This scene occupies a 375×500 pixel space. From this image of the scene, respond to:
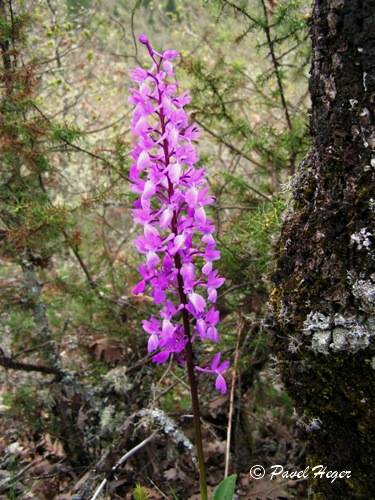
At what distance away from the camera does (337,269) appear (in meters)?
1.77

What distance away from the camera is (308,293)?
1858mm

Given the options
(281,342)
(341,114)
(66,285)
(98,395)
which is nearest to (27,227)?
(66,285)

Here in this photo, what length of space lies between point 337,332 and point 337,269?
215 mm

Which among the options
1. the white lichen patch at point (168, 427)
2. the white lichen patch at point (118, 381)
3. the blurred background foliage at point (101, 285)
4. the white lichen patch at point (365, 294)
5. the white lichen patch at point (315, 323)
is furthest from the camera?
the white lichen patch at point (118, 381)

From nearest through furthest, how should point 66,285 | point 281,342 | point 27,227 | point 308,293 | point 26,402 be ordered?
point 308,293
point 281,342
point 27,227
point 26,402
point 66,285

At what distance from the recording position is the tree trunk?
169 centimetres

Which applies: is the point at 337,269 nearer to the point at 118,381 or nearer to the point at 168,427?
the point at 168,427

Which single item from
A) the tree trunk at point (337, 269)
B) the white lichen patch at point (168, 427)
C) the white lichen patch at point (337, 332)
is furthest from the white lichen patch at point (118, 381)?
the white lichen patch at point (337, 332)

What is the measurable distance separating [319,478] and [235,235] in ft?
4.81

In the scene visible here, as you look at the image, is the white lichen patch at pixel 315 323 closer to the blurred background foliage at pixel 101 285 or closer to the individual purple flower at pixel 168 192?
the individual purple flower at pixel 168 192

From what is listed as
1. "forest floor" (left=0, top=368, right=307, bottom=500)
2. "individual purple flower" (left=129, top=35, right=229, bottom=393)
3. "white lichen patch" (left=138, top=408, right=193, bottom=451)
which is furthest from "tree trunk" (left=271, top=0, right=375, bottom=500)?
"white lichen patch" (left=138, top=408, right=193, bottom=451)

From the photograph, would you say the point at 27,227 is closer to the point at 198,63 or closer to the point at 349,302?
the point at 198,63

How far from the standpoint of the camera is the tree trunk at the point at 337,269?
1690 mm

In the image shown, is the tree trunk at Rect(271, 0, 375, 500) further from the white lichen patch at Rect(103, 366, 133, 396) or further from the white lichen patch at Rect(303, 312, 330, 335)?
the white lichen patch at Rect(103, 366, 133, 396)
